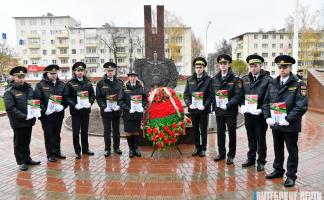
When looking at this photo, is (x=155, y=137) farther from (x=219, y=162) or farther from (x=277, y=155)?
(x=277, y=155)

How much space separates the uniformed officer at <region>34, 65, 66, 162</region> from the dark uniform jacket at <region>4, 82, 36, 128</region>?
0.38 meters

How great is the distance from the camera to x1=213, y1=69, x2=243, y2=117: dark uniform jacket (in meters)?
6.10

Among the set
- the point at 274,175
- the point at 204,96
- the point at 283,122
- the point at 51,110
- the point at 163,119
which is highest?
the point at 204,96

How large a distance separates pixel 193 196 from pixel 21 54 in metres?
77.5

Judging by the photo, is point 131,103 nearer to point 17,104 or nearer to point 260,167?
point 17,104

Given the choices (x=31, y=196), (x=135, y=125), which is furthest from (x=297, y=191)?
(x=31, y=196)

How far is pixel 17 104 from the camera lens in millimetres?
5922

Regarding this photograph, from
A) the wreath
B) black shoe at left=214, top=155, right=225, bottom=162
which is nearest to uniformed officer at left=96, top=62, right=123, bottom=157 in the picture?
the wreath

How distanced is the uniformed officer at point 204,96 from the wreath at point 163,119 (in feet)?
1.07

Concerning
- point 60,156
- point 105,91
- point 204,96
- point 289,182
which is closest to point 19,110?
point 60,156

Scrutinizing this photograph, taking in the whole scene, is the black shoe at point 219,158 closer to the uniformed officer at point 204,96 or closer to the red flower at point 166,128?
the uniformed officer at point 204,96

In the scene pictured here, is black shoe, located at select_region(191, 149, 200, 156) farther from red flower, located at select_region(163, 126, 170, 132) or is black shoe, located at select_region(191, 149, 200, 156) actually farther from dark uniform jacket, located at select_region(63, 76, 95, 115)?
dark uniform jacket, located at select_region(63, 76, 95, 115)

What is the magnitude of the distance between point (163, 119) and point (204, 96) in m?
1.09

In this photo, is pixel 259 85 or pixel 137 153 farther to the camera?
pixel 137 153
